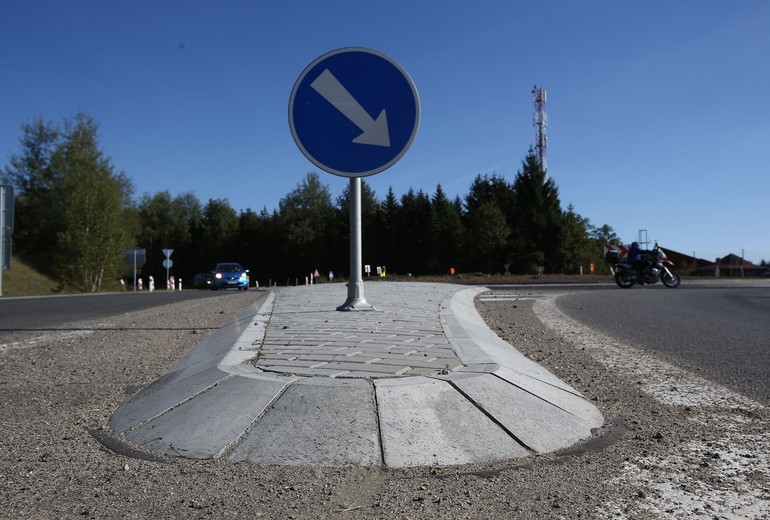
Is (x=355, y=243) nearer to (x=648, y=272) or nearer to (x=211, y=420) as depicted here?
(x=211, y=420)

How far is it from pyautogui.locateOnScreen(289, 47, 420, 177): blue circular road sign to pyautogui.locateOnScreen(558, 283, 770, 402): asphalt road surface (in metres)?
3.53

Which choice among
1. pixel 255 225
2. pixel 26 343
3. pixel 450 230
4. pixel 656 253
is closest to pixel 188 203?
pixel 255 225

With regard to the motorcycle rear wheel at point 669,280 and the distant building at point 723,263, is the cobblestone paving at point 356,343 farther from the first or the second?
the distant building at point 723,263

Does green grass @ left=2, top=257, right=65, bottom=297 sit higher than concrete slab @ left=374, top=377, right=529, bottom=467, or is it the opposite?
green grass @ left=2, top=257, right=65, bottom=297

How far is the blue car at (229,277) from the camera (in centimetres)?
3153

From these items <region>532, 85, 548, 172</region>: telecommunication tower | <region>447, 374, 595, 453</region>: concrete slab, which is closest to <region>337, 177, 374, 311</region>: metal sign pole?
<region>447, 374, 595, 453</region>: concrete slab

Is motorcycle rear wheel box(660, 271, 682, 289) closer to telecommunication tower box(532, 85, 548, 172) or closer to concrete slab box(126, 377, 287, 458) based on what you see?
concrete slab box(126, 377, 287, 458)

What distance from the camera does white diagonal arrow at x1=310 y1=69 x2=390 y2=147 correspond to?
5.71 m

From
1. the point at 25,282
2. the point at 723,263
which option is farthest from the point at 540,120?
the point at 25,282

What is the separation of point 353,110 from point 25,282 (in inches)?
1739

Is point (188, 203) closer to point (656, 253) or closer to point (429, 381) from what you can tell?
point (656, 253)

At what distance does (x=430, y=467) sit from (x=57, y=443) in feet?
6.31

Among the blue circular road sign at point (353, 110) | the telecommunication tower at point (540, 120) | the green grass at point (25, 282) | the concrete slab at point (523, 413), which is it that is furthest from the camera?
the telecommunication tower at point (540, 120)

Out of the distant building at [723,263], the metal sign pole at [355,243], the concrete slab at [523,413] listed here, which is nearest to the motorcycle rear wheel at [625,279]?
the metal sign pole at [355,243]
